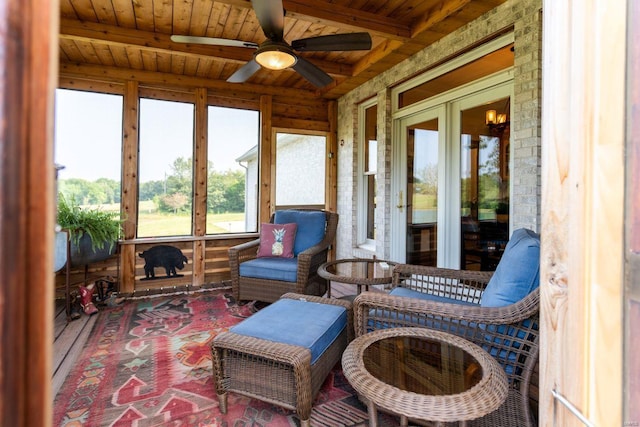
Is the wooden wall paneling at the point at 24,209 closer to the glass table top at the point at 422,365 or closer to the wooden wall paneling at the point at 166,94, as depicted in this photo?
the glass table top at the point at 422,365

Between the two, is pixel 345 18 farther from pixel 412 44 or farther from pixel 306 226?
pixel 306 226

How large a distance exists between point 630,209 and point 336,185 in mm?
4800

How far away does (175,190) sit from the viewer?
173 inches

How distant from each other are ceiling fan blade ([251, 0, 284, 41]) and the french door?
194 cm

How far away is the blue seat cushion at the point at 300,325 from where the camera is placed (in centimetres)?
170

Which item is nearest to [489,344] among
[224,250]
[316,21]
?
[316,21]

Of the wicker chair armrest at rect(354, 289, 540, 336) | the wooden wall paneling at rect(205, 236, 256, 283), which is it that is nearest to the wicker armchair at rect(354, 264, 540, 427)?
the wicker chair armrest at rect(354, 289, 540, 336)

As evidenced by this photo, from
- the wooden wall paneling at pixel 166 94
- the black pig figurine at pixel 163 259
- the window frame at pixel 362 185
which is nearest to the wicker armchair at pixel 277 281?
the black pig figurine at pixel 163 259

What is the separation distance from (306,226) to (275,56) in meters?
1.89

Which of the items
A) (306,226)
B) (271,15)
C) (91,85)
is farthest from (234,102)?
(271,15)

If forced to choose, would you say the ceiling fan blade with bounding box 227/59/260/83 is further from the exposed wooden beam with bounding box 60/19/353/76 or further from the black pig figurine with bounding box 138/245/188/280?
the black pig figurine with bounding box 138/245/188/280

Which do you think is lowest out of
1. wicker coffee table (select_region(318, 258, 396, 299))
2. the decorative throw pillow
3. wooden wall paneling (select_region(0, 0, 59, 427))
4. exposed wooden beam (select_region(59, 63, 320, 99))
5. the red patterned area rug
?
the red patterned area rug

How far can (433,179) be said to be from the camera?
371 cm

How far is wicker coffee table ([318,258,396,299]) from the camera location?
8.09 ft
